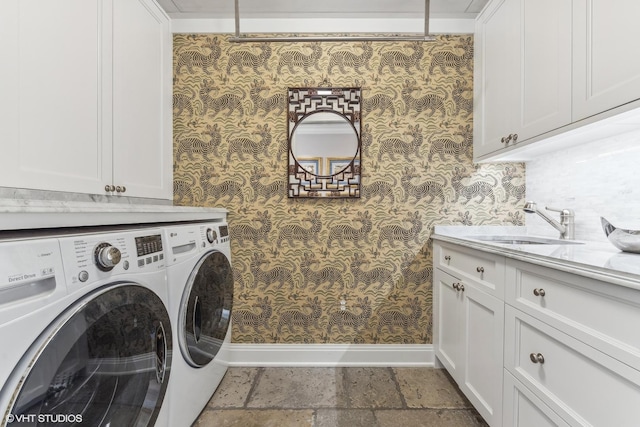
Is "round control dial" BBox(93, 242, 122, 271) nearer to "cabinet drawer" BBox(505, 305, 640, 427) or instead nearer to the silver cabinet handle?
"cabinet drawer" BBox(505, 305, 640, 427)

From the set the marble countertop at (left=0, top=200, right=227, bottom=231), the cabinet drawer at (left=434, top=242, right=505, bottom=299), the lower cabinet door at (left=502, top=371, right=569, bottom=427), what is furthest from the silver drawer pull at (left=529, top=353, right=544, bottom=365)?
the marble countertop at (left=0, top=200, right=227, bottom=231)

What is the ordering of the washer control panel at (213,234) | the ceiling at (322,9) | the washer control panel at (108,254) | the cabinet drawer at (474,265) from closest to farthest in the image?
the washer control panel at (108,254), the cabinet drawer at (474,265), the washer control panel at (213,234), the ceiling at (322,9)

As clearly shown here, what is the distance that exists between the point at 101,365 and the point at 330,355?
1.56m

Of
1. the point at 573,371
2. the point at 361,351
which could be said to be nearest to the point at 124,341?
the point at 573,371

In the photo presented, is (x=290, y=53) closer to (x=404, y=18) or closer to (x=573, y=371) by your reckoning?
(x=404, y=18)

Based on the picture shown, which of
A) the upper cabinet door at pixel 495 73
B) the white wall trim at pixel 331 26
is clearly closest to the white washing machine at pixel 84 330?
the white wall trim at pixel 331 26

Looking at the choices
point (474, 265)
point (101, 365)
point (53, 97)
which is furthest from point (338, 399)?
point (53, 97)

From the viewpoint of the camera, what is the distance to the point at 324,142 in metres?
2.10

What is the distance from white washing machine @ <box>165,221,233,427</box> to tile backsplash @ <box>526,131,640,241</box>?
80.0 inches

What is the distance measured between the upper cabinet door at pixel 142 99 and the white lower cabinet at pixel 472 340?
1.93 m

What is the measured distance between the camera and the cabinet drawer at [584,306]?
760 mm

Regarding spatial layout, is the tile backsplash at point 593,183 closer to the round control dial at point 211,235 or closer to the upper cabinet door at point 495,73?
the upper cabinet door at point 495,73

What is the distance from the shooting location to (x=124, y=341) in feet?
2.96

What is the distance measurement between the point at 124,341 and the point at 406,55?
226 centimetres
